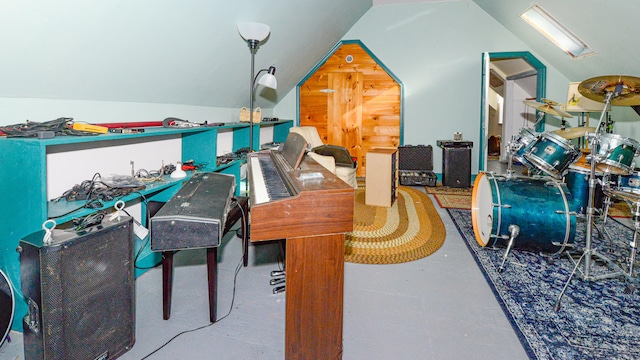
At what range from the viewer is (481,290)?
214cm

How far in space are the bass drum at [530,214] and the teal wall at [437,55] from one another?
120 inches

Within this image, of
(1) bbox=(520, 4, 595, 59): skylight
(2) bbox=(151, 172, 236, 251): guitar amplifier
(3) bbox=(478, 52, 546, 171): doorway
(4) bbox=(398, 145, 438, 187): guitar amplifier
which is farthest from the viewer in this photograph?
(4) bbox=(398, 145, 438, 187): guitar amplifier

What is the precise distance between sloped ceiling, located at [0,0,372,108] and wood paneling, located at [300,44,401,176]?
1.91 meters

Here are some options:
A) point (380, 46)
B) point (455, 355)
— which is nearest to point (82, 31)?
point (455, 355)

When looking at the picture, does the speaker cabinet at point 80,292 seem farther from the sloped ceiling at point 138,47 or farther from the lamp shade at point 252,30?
the lamp shade at point 252,30

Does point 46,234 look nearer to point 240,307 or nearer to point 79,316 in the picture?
point 79,316

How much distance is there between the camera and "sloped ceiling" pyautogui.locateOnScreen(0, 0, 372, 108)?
1478 mm

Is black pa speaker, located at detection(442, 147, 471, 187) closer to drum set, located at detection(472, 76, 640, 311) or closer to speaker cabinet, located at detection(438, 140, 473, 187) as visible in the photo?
speaker cabinet, located at detection(438, 140, 473, 187)

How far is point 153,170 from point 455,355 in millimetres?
2314

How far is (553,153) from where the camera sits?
2.49 m

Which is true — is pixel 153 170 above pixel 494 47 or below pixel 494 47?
below

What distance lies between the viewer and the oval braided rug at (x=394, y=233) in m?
2.65

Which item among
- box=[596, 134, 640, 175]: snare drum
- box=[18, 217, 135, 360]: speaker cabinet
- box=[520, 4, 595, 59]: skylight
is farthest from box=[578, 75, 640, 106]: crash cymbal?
box=[18, 217, 135, 360]: speaker cabinet

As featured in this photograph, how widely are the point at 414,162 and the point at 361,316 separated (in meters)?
3.77
